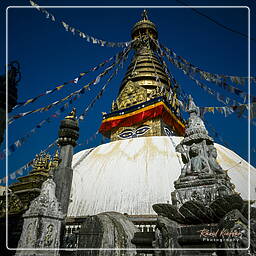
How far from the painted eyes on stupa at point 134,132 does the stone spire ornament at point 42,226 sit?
10336mm

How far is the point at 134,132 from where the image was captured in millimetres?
16922

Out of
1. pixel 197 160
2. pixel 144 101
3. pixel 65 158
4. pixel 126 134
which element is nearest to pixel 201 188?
pixel 197 160

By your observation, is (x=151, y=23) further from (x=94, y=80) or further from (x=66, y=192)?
(x=66, y=192)

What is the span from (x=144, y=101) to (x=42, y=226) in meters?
12.9

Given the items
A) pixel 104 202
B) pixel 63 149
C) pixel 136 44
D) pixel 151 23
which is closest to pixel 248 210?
pixel 104 202

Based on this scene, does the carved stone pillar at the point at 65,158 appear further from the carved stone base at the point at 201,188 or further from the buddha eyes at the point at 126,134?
the buddha eyes at the point at 126,134

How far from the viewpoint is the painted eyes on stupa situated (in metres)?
16.6

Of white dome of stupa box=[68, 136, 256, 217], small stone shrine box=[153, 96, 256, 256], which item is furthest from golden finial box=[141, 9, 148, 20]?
small stone shrine box=[153, 96, 256, 256]

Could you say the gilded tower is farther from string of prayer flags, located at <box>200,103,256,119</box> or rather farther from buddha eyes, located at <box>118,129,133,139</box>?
string of prayer flags, located at <box>200,103,256,119</box>

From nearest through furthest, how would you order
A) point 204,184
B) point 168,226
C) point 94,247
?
point 168,226, point 94,247, point 204,184

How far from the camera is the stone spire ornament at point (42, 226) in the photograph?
233 inches

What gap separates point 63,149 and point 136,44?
1416cm

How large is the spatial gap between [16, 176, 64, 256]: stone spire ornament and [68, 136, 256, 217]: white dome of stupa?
9.99ft

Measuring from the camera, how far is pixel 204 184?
5980mm
